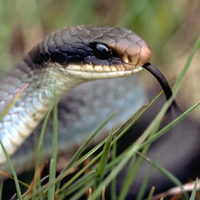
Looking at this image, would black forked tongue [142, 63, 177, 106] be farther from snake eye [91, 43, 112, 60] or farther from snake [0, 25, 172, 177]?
snake eye [91, 43, 112, 60]

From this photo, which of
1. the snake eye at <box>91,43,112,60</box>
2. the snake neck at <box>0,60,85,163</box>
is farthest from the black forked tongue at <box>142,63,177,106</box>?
Result: the snake neck at <box>0,60,85,163</box>

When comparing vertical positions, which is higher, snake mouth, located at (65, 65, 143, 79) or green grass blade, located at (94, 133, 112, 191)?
snake mouth, located at (65, 65, 143, 79)

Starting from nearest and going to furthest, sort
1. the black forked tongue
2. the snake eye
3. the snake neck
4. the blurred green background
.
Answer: the black forked tongue < the snake eye < the snake neck < the blurred green background

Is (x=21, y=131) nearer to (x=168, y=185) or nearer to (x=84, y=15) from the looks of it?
(x=168, y=185)

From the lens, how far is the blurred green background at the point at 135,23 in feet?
9.29

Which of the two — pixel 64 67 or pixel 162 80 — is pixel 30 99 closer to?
pixel 64 67

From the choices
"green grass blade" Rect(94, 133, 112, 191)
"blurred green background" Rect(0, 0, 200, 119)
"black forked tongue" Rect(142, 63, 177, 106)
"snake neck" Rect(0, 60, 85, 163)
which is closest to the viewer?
"green grass blade" Rect(94, 133, 112, 191)

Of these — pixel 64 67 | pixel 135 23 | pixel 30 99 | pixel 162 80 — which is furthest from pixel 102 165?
pixel 135 23

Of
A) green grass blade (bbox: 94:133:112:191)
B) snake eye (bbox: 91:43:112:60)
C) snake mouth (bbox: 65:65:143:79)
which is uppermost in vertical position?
snake eye (bbox: 91:43:112:60)

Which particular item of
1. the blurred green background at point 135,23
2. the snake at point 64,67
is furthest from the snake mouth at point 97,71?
the blurred green background at point 135,23

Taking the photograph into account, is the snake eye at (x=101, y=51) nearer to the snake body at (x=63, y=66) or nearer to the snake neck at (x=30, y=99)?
the snake body at (x=63, y=66)

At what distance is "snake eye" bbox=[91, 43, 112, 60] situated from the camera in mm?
1708

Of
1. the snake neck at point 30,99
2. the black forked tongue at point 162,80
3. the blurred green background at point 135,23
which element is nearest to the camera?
the black forked tongue at point 162,80

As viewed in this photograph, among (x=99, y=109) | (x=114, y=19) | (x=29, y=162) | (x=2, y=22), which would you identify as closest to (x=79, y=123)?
(x=99, y=109)
